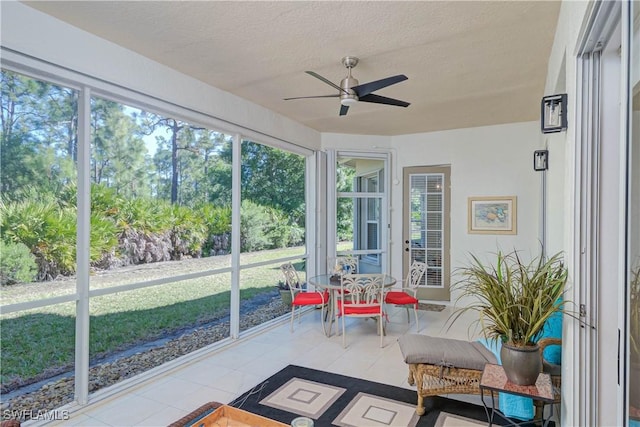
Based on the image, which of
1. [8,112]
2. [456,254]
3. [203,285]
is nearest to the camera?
[8,112]

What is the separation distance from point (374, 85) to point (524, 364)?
2.18m

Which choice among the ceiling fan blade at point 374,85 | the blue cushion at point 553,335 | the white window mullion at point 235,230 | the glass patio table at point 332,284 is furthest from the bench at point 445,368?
the white window mullion at point 235,230

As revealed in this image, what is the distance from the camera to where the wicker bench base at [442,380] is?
8.34ft

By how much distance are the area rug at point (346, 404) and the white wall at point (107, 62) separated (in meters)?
A: 2.71

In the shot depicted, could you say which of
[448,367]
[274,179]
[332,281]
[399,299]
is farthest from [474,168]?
[448,367]

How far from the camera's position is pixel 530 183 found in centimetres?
529

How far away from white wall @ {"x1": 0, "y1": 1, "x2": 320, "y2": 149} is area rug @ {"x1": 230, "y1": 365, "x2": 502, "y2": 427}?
271 centimetres

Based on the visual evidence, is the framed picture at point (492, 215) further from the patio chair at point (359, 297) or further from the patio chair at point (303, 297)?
the patio chair at point (303, 297)

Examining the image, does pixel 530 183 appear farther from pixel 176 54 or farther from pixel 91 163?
→ pixel 91 163

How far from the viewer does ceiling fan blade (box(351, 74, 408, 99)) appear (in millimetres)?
2773

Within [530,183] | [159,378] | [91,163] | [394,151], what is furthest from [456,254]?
[91,163]

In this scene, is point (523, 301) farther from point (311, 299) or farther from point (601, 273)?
point (311, 299)

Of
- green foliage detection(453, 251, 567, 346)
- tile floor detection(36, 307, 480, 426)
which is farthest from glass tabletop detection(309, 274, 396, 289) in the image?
green foliage detection(453, 251, 567, 346)

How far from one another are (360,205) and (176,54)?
3.84m
